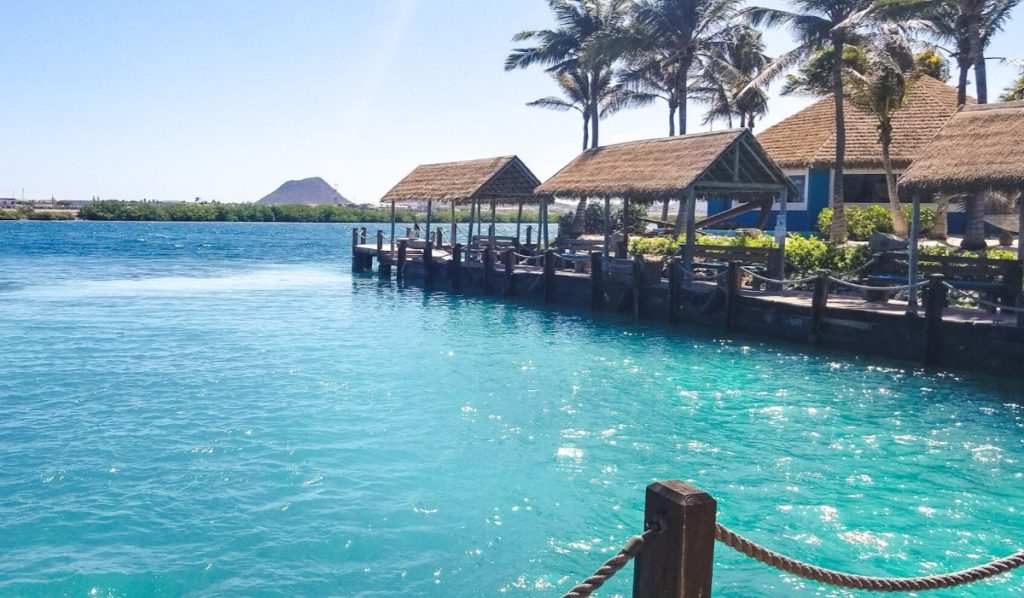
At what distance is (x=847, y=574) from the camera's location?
4.04 metres

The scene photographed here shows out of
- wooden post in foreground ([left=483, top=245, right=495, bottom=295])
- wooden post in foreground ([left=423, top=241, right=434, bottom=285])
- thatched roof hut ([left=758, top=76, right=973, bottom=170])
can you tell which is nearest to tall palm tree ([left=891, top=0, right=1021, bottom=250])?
thatched roof hut ([left=758, top=76, right=973, bottom=170])

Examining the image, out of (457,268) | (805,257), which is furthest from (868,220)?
(457,268)

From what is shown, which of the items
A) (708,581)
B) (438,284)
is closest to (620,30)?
(438,284)

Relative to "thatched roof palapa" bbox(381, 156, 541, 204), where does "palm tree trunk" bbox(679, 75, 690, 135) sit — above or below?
above

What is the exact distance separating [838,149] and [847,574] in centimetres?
2357

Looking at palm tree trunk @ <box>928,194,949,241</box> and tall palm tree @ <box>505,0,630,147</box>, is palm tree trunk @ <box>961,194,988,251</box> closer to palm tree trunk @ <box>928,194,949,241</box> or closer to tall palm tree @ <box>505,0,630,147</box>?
palm tree trunk @ <box>928,194,949,241</box>

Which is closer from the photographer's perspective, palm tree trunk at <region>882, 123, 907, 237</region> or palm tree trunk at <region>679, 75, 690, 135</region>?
palm tree trunk at <region>882, 123, 907, 237</region>

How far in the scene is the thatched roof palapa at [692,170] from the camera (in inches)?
844

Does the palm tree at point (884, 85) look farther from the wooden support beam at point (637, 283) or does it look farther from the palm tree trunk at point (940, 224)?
the wooden support beam at point (637, 283)

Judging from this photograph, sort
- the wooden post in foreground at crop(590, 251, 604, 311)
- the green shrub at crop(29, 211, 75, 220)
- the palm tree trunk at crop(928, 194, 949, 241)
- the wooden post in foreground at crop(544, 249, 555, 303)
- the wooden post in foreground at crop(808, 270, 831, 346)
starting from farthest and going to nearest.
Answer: the green shrub at crop(29, 211, 75, 220) < the palm tree trunk at crop(928, 194, 949, 241) < the wooden post in foreground at crop(544, 249, 555, 303) < the wooden post in foreground at crop(590, 251, 604, 311) < the wooden post in foreground at crop(808, 270, 831, 346)

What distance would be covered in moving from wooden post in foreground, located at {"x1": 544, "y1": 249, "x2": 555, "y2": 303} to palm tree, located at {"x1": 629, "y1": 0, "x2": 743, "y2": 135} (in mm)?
12135

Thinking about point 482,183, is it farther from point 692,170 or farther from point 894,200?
point 894,200

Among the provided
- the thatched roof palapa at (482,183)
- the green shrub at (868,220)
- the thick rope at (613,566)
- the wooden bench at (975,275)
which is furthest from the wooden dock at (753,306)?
the thick rope at (613,566)

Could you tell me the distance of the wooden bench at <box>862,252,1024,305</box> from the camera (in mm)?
16125
